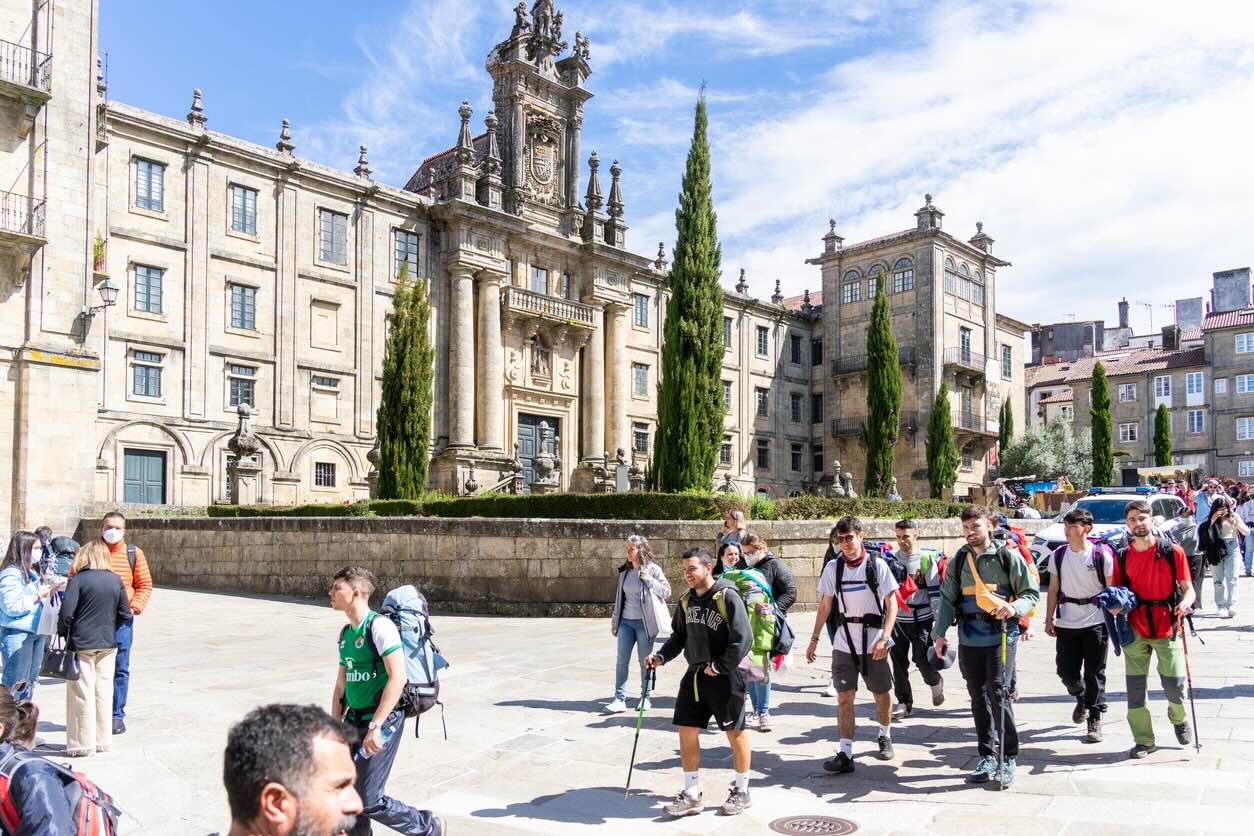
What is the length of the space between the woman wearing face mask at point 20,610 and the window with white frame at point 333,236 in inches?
1067

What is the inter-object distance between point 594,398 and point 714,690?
3487 cm

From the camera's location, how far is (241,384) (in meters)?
31.4

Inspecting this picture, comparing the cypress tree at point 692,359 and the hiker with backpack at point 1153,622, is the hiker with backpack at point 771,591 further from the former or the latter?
the cypress tree at point 692,359

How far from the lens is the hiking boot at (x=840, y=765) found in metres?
7.06

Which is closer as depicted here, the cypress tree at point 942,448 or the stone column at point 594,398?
the stone column at point 594,398

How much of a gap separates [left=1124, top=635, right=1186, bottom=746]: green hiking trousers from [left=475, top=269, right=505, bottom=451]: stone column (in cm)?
→ 2986

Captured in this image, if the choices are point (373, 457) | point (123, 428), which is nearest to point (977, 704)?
point (373, 457)

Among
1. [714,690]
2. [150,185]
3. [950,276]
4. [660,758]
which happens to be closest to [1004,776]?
[714,690]

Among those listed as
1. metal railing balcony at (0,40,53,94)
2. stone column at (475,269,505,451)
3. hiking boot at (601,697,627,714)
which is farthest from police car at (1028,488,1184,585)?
metal railing balcony at (0,40,53,94)

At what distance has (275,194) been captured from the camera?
1288 inches

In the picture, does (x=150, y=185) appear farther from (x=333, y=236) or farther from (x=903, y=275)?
(x=903, y=275)

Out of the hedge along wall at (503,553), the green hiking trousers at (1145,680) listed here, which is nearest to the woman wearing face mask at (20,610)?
the green hiking trousers at (1145,680)

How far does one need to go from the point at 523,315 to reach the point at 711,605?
32.2 metres

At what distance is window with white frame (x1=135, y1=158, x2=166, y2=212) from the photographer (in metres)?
29.4
